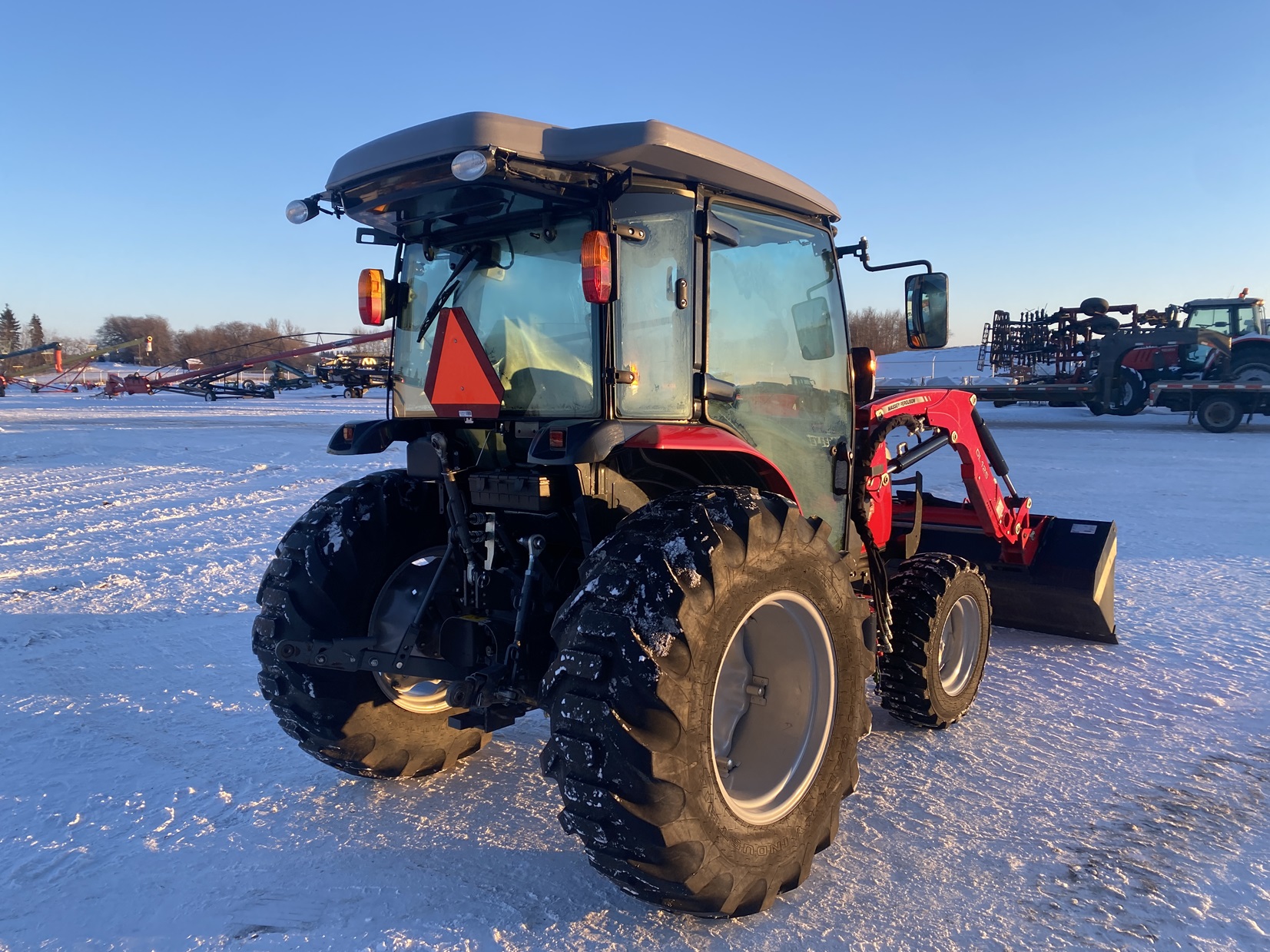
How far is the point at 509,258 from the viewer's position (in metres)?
3.12

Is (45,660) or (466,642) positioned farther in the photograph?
(45,660)

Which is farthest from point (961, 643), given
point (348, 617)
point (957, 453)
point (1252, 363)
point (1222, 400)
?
point (1252, 363)

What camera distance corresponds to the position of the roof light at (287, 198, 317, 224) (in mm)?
3031

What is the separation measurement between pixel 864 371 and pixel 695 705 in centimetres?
223

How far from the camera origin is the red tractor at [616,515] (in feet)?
7.73

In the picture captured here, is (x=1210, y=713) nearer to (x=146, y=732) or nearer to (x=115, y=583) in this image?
(x=146, y=732)

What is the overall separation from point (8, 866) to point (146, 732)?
1085 millimetres

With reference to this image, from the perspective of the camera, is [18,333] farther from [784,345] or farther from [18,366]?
[784,345]

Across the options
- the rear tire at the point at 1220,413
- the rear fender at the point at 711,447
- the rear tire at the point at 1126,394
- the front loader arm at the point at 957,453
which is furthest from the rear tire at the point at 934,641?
the rear tire at the point at 1126,394

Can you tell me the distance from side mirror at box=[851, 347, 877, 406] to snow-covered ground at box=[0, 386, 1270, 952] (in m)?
1.63

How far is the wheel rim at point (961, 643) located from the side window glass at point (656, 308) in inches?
89.3

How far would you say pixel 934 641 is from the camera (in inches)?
160

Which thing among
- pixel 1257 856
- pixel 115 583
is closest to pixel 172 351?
pixel 115 583

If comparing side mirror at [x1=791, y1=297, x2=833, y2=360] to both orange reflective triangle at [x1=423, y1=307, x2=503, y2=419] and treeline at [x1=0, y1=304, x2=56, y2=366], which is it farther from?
treeline at [x1=0, y1=304, x2=56, y2=366]
